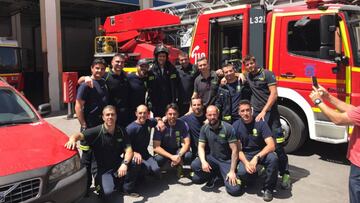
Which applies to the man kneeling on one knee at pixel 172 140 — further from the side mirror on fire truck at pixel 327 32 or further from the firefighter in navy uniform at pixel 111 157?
the side mirror on fire truck at pixel 327 32

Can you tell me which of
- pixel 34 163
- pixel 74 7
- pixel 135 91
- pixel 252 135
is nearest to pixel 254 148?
pixel 252 135

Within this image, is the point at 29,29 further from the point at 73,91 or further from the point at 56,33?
the point at 73,91

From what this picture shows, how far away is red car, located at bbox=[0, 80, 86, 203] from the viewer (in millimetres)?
2977

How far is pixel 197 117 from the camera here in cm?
A: 505

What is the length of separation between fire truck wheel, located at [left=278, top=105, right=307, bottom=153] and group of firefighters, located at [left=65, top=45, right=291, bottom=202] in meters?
1.01

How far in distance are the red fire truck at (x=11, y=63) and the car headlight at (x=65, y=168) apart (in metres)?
8.65

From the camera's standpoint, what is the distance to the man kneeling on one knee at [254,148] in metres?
4.26

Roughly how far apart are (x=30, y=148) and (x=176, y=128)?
2025mm

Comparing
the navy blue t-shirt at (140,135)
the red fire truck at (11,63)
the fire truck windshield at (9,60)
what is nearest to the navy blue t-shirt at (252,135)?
the navy blue t-shirt at (140,135)

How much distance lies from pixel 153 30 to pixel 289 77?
5.42m

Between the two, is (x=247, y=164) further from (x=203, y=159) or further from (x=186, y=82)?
(x=186, y=82)

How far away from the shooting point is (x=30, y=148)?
133 inches

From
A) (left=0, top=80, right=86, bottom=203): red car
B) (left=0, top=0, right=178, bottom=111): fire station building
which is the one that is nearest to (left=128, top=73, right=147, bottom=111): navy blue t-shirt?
(left=0, top=80, right=86, bottom=203): red car

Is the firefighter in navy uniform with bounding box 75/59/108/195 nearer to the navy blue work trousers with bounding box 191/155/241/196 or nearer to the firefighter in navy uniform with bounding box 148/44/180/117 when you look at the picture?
the firefighter in navy uniform with bounding box 148/44/180/117
